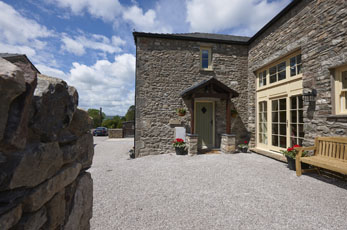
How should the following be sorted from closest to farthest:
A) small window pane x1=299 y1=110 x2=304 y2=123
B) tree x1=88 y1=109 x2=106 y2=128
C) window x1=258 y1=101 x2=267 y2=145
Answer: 1. small window pane x1=299 y1=110 x2=304 y2=123
2. window x1=258 y1=101 x2=267 y2=145
3. tree x1=88 y1=109 x2=106 y2=128

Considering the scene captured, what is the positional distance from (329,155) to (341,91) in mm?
1526

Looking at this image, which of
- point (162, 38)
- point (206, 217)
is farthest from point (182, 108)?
point (206, 217)

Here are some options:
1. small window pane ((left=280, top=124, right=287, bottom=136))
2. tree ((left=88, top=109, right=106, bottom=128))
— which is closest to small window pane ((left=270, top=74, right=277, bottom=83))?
small window pane ((left=280, top=124, right=287, bottom=136))

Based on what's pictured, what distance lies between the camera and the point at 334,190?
10.0 feet

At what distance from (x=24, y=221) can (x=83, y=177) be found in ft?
2.05

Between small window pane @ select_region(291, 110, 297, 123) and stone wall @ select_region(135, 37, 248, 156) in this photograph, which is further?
stone wall @ select_region(135, 37, 248, 156)

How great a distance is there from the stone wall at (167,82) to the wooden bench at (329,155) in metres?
3.33

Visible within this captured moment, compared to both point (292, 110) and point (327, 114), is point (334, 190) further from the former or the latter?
point (292, 110)

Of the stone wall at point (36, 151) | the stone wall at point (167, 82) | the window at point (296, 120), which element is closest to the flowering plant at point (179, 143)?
the stone wall at point (167, 82)

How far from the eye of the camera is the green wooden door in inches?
284

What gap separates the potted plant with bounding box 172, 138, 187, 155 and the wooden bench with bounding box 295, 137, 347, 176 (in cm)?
341

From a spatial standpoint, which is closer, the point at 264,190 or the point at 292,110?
the point at 264,190

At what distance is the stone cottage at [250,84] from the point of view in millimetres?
4223

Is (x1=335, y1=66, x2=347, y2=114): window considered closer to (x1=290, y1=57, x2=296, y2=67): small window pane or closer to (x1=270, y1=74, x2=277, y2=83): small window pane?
(x1=290, y1=57, x2=296, y2=67): small window pane
